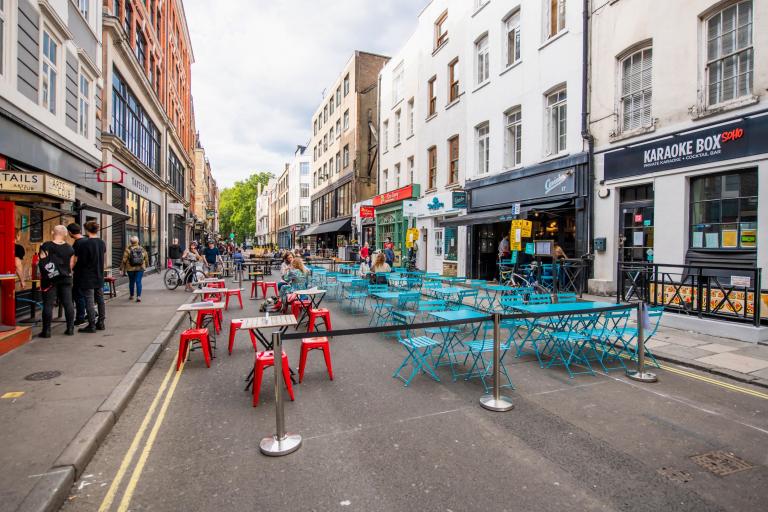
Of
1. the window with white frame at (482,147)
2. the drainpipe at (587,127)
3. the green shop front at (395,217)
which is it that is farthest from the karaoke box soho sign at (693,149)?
the green shop front at (395,217)

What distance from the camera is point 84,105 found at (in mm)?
12570

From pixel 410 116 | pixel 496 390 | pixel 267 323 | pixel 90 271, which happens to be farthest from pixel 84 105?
pixel 410 116

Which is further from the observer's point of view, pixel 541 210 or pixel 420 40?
pixel 420 40

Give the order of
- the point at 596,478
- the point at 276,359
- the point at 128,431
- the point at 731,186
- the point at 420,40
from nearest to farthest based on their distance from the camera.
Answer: the point at 596,478, the point at 276,359, the point at 128,431, the point at 731,186, the point at 420,40

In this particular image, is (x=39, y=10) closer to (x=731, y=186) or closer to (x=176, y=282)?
(x=176, y=282)

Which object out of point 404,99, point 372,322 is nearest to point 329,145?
point 404,99

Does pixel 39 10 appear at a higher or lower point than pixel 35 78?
higher

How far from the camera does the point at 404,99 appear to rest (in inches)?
1002

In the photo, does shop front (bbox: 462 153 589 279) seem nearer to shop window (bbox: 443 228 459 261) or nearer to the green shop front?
shop window (bbox: 443 228 459 261)

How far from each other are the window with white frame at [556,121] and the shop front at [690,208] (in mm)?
2142

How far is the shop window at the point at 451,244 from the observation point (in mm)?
20062

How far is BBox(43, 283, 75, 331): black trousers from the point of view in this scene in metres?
7.04

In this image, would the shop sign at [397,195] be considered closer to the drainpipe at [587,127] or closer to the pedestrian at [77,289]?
the drainpipe at [587,127]

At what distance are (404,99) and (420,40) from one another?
333 cm
